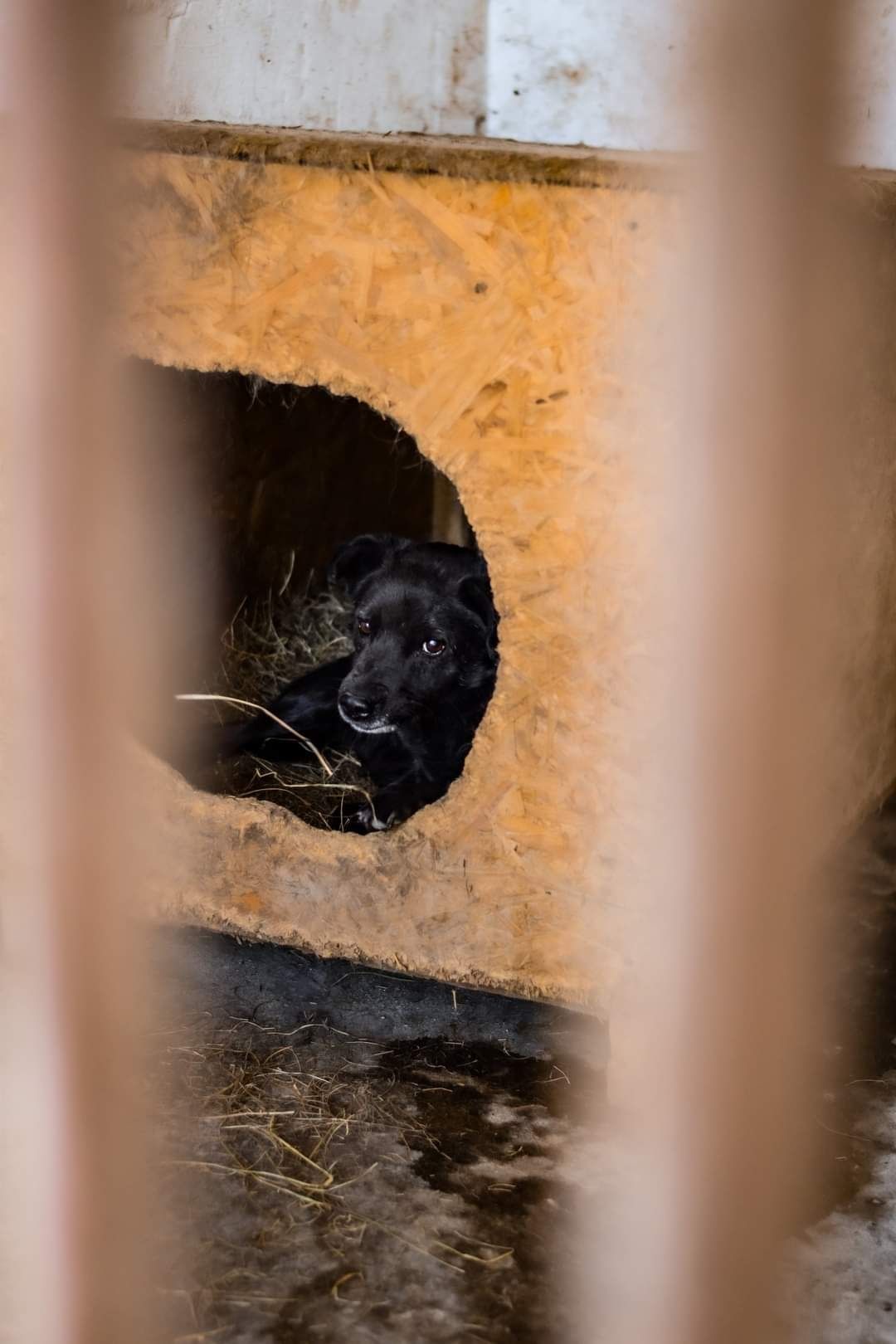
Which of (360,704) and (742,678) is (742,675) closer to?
(742,678)

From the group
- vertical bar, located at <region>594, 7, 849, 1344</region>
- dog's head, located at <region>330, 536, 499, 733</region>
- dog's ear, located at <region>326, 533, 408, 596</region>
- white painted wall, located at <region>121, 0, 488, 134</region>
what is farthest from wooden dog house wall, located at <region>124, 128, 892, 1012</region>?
vertical bar, located at <region>594, 7, 849, 1344</region>

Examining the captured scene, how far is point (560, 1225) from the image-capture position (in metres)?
2.51

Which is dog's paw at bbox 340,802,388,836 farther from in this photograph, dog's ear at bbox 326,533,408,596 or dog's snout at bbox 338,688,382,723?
dog's ear at bbox 326,533,408,596

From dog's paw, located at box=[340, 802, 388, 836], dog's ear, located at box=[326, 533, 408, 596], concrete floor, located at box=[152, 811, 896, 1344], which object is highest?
dog's ear, located at box=[326, 533, 408, 596]

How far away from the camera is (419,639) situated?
161 inches

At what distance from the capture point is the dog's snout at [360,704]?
3.90 m

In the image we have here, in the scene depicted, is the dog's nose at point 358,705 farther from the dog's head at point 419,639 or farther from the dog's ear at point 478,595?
the dog's ear at point 478,595

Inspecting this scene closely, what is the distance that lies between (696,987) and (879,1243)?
183 cm

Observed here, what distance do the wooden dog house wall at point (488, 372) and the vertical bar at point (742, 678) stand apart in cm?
165

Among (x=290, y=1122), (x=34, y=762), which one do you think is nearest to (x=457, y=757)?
(x=290, y=1122)

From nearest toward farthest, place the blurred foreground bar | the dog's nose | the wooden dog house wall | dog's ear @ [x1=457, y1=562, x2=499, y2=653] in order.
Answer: the blurred foreground bar, the wooden dog house wall, the dog's nose, dog's ear @ [x1=457, y1=562, x2=499, y2=653]

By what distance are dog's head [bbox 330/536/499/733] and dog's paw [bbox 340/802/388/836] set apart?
24 centimetres

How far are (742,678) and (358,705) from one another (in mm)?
3031

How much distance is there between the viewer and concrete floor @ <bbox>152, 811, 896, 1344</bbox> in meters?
2.28
